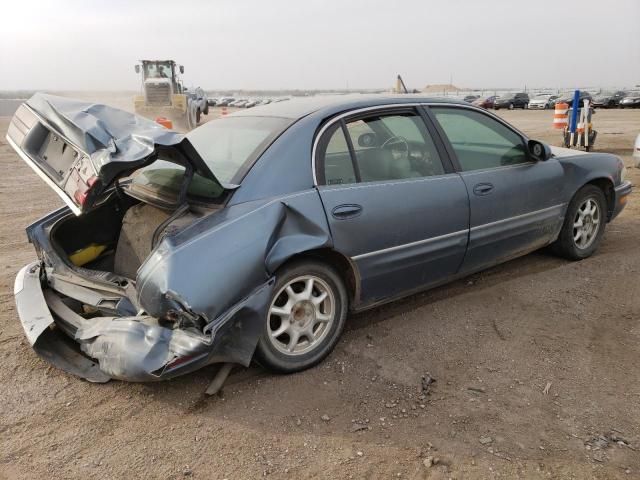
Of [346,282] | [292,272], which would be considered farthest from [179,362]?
[346,282]

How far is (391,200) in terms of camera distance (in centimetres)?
339

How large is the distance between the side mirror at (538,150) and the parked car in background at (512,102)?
4089 cm

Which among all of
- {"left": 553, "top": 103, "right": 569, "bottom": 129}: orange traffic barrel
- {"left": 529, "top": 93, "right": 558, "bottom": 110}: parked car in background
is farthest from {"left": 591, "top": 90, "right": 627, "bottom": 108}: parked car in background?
{"left": 553, "top": 103, "right": 569, "bottom": 129}: orange traffic barrel

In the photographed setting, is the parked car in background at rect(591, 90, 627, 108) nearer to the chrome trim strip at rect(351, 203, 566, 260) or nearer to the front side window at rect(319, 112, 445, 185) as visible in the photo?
the chrome trim strip at rect(351, 203, 566, 260)

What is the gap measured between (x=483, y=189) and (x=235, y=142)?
1.81 metres

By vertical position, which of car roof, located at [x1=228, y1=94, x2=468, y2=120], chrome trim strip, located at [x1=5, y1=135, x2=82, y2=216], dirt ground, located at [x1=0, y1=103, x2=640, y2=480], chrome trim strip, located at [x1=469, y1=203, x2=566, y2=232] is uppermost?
car roof, located at [x1=228, y1=94, x2=468, y2=120]

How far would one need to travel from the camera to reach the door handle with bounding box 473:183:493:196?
384 centimetres

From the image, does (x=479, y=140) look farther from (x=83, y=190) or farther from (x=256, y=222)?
(x=83, y=190)

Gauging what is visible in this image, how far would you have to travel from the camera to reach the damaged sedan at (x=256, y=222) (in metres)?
2.70

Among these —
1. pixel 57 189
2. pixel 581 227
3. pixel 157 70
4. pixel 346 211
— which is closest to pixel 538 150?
pixel 581 227

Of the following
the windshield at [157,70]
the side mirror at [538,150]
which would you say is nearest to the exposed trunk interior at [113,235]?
the side mirror at [538,150]

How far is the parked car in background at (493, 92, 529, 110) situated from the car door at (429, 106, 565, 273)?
40803mm

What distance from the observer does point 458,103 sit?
416cm

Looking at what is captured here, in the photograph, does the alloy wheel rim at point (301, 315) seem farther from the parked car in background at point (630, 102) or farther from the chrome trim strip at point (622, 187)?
the parked car in background at point (630, 102)
